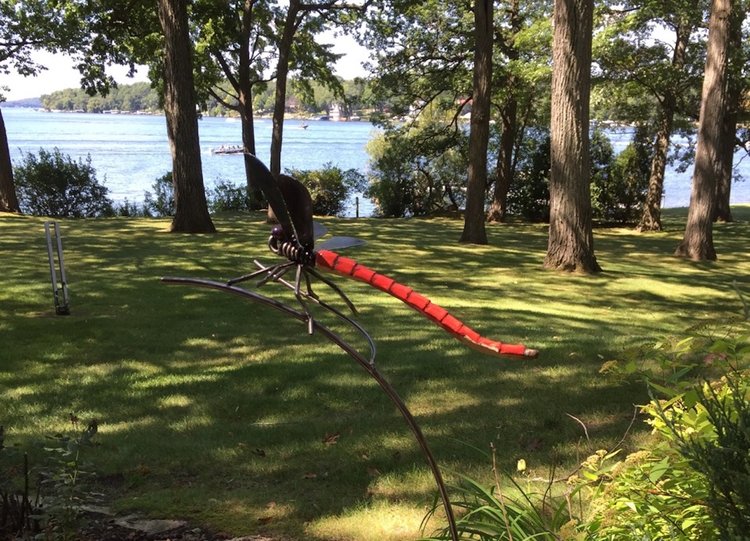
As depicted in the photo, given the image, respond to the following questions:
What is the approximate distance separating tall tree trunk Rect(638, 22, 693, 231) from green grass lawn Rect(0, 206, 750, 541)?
9.86m

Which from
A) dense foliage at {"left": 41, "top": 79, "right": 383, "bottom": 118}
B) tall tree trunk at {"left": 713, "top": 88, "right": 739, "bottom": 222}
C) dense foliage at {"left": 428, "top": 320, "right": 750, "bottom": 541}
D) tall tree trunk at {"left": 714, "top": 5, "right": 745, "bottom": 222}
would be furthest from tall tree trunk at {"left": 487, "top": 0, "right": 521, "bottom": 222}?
dense foliage at {"left": 428, "top": 320, "right": 750, "bottom": 541}

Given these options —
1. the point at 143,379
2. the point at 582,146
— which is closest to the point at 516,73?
the point at 582,146

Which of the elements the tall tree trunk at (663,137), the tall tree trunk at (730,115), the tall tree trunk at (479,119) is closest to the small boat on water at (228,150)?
the tall tree trunk at (479,119)

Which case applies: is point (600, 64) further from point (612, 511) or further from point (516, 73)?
point (612, 511)

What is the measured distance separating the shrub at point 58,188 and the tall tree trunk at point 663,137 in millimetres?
18065

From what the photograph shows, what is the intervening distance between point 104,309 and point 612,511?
6703 mm

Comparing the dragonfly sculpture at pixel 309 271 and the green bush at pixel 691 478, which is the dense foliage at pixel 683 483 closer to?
the green bush at pixel 691 478

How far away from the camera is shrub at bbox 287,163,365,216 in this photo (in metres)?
24.9

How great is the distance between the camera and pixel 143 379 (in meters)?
5.22

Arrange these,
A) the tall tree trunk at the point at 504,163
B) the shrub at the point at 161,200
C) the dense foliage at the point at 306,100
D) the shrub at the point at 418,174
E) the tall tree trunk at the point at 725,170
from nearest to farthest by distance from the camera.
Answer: the tall tree trunk at the point at 504,163
the tall tree trunk at the point at 725,170
the shrub at the point at 161,200
the shrub at the point at 418,174
the dense foliage at the point at 306,100

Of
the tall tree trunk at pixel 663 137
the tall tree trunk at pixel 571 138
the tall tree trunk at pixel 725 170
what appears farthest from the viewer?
the tall tree trunk at pixel 725 170

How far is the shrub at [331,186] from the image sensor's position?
81.7ft

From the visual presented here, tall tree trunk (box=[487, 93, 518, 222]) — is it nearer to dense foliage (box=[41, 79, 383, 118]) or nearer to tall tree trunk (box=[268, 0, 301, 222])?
dense foliage (box=[41, 79, 383, 118])

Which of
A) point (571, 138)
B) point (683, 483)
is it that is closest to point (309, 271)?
point (683, 483)
